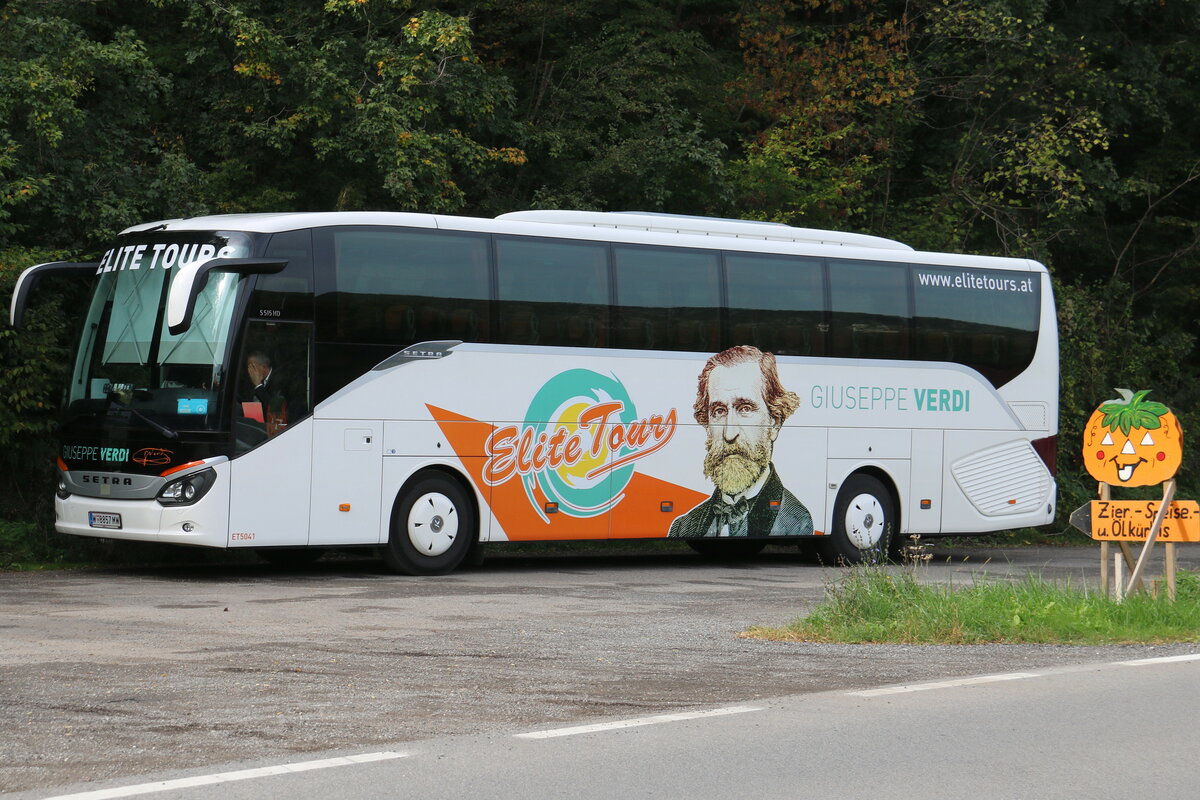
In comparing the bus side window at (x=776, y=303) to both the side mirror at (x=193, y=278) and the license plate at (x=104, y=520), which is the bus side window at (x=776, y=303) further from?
the license plate at (x=104, y=520)

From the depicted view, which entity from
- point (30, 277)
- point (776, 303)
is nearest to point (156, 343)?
point (30, 277)

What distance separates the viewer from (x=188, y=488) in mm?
16016

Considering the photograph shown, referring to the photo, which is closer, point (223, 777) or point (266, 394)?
point (223, 777)

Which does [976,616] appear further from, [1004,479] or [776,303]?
[1004,479]

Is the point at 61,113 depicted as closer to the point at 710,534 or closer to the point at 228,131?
the point at 228,131

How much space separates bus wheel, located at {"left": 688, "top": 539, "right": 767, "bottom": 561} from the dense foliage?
5.41m

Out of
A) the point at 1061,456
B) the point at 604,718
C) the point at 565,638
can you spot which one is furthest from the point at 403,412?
the point at 1061,456

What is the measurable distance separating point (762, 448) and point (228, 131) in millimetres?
8697

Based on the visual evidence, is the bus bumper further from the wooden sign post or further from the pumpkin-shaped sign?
the pumpkin-shaped sign

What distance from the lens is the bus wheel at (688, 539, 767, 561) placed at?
22781 millimetres

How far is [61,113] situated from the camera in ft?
62.7

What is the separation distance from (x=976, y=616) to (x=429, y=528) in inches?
266

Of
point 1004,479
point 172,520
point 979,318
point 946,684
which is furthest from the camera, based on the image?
point 1004,479

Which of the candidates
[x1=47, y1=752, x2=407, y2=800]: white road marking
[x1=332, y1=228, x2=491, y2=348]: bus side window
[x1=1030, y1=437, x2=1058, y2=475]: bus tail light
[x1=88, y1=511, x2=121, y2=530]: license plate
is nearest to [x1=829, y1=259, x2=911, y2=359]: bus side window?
[x1=1030, y1=437, x2=1058, y2=475]: bus tail light
